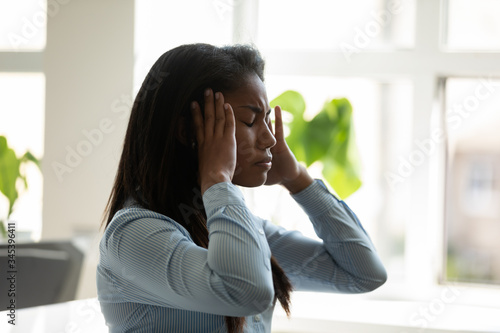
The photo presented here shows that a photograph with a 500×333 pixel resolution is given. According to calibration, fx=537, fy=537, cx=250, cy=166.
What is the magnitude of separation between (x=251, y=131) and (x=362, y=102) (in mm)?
1642

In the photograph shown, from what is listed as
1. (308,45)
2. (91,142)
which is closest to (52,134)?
(91,142)

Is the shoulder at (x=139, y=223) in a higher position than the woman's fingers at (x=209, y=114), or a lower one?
lower

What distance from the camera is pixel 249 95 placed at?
1.13m

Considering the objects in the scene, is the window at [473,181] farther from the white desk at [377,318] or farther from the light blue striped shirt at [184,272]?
the light blue striped shirt at [184,272]

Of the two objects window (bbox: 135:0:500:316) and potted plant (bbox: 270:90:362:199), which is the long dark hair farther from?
window (bbox: 135:0:500:316)

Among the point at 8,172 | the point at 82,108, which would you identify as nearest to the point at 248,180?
the point at 82,108

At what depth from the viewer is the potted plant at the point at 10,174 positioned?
261 centimetres

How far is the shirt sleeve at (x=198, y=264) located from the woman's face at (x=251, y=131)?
0.55ft

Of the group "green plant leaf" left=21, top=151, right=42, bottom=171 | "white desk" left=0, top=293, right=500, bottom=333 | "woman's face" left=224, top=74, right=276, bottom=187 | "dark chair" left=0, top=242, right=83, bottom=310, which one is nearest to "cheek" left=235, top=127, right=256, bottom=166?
"woman's face" left=224, top=74, right=276, bottom=187

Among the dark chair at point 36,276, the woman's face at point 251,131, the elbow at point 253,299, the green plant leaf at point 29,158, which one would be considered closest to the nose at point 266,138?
the woman's face at point 251,131

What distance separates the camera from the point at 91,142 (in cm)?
252

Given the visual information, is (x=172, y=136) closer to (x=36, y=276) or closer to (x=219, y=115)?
(x=219, y=115)

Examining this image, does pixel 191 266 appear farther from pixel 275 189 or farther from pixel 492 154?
pixel 492 154

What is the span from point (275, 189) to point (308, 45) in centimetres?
75
